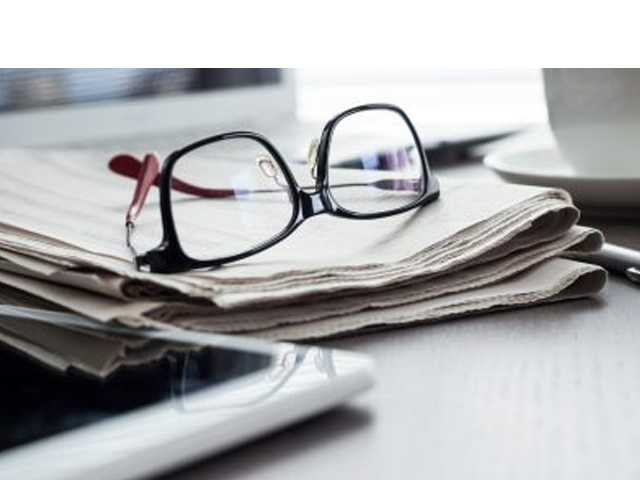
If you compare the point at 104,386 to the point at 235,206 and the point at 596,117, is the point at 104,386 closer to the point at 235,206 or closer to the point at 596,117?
the point at 235,206

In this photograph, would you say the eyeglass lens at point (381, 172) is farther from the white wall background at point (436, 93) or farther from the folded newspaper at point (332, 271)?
the white wall background at point (436, 93)

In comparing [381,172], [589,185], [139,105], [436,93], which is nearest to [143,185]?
[381,172]

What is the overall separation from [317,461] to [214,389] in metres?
0.04

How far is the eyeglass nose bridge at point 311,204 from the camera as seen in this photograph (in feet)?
1.54

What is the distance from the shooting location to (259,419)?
291mm

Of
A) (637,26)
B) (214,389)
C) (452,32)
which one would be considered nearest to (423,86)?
(452,32)


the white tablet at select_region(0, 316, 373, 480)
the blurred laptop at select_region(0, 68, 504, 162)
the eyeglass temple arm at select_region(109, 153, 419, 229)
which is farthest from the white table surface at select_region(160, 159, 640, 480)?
the blurred laptop at select_region(0, 68, 504, 162)

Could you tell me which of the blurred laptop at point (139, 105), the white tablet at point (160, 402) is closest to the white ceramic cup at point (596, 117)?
the white tablet at point (160, 402)

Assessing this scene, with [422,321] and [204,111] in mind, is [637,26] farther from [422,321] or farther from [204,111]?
[204,111]

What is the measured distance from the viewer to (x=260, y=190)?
1.61 ft

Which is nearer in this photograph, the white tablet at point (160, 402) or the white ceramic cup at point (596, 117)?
the white tablet at point (160, 402)

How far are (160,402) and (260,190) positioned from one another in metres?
0.20

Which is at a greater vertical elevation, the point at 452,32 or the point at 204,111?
the point at 452,32

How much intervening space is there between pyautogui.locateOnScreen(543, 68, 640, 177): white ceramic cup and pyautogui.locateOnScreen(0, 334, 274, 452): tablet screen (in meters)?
Result: 0.32
